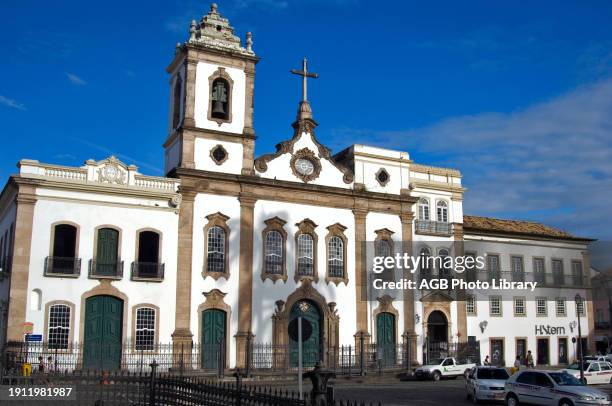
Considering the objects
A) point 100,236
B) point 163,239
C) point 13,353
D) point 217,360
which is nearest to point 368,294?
point 217,360

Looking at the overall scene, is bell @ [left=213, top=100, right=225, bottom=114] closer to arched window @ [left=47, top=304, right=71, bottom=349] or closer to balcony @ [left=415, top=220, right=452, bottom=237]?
arched window @ [left=47, top=304, right=71, bottom=349]

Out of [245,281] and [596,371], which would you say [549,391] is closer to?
[596,371]

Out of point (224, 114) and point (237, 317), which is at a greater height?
point (224, 114)

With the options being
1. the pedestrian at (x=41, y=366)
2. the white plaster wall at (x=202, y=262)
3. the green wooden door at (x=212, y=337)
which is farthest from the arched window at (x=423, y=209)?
the pedestrian at (x=41, y=366)

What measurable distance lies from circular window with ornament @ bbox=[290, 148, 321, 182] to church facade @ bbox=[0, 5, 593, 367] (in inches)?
3.0

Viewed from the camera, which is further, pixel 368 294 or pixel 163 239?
pixel 368 294

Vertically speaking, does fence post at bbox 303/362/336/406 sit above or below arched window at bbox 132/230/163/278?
below

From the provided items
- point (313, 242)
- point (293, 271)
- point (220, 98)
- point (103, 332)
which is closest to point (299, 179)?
point (313, 242)

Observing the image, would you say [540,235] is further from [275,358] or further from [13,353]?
[13,353]

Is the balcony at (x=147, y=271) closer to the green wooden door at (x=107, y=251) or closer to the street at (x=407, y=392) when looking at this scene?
the green wooden door at (x=107, y=251)

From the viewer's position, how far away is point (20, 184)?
29844mm

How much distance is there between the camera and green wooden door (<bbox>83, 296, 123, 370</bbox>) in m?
30.1

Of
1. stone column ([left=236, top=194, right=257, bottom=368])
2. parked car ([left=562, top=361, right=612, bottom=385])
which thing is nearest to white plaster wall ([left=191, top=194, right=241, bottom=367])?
stone column ([left=236, top=194, right=257, bottom=368])

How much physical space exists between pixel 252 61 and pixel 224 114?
10.9 ft
